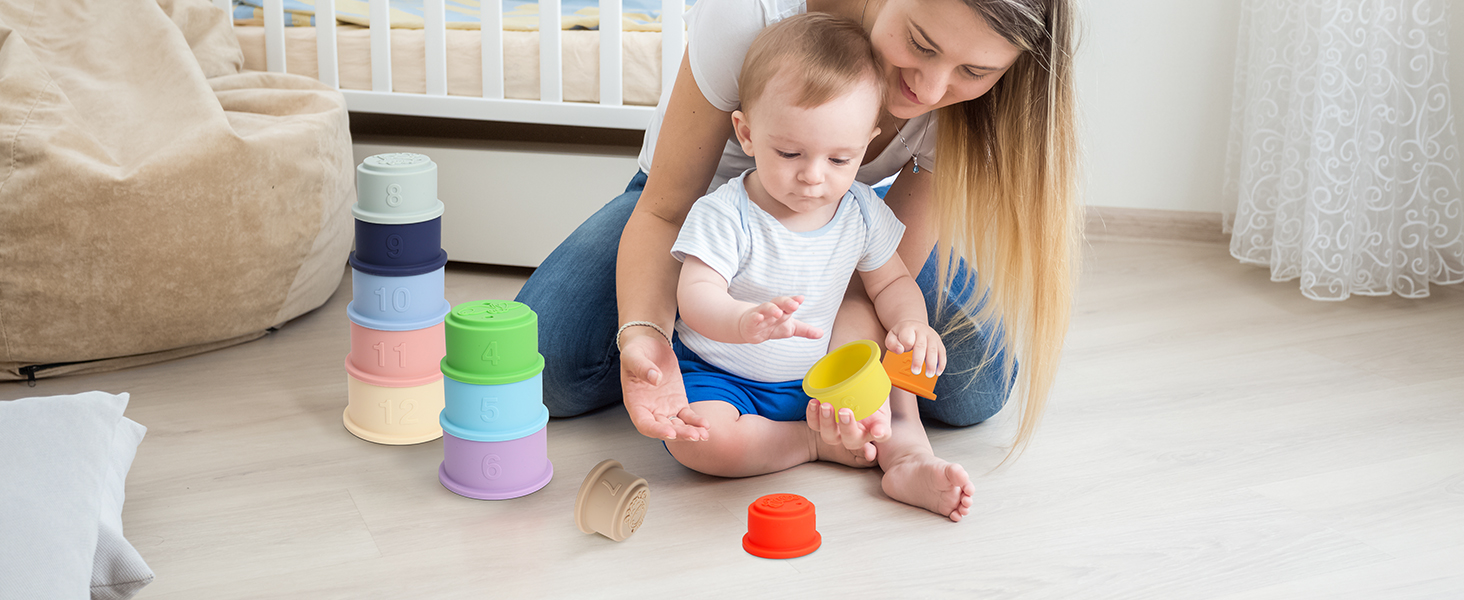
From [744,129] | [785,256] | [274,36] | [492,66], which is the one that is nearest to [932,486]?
[785,256]

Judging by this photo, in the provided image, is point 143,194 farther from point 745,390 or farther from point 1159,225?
point 1159,225

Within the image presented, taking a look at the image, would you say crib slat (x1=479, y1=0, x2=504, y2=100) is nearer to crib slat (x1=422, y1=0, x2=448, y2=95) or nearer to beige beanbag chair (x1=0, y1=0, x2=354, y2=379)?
crib slat (x1=422, y1=0, x2=448, y2=95)

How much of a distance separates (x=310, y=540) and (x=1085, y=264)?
4.57 ft

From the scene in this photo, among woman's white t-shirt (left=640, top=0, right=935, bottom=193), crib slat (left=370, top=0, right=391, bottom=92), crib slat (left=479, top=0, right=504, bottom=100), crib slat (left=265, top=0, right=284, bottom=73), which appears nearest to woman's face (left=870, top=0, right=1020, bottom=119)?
woman's white t-shirt (left=640, top=0, right=935, bottom=193)

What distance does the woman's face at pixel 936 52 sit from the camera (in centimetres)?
86

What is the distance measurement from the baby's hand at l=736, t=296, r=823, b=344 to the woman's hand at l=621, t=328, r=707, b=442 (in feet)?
0.31

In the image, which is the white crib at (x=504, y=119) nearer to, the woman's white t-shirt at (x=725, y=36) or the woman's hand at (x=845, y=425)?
the woman's white t-shirt at (x=725, y=36)

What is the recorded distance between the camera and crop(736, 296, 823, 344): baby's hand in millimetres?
830

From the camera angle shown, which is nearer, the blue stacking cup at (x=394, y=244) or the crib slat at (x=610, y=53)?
the blue stacking cup at (x=394, y=244)

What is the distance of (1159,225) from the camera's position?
205 cm

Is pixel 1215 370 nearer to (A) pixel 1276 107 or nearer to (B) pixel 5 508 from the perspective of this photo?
(A) pixel 1276 107

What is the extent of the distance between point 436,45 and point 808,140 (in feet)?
2.88

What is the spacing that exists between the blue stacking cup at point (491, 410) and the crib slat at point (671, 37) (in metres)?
0.71

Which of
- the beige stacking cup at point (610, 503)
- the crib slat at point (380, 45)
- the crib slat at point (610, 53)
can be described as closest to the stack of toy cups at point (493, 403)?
the beige stacking cup at point (610, 503)
